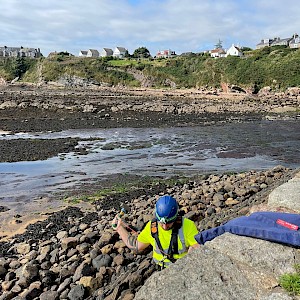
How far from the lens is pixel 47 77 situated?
95750 millimetres

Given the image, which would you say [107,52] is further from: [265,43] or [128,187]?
[128,187]

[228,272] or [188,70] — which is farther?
[188,70]

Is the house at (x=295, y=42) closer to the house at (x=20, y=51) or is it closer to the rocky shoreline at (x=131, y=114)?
the rocky shoreline at (x=131, y=114)

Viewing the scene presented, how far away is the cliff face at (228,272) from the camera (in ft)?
14.1

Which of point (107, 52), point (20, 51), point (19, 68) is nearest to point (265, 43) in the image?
point (107, 52)

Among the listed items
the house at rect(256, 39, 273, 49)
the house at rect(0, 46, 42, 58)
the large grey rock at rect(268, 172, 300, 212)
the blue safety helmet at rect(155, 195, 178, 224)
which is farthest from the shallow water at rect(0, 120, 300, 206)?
the house at rect(0, 46, 42, 58)

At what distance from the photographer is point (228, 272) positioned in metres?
4.61

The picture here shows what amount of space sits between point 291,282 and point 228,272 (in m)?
0.74

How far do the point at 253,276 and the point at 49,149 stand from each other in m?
21.3

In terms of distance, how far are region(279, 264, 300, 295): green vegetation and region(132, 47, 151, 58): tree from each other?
112233mm

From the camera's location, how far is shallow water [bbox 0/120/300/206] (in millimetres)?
17766

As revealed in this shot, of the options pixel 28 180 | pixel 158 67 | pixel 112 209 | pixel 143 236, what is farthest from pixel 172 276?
pixel 158 67

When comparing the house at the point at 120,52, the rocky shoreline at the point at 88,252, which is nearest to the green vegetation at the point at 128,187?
the rocky shoreline at the point at 88,252

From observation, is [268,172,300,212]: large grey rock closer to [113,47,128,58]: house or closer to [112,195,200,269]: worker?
[112,195,200,269]: worker
